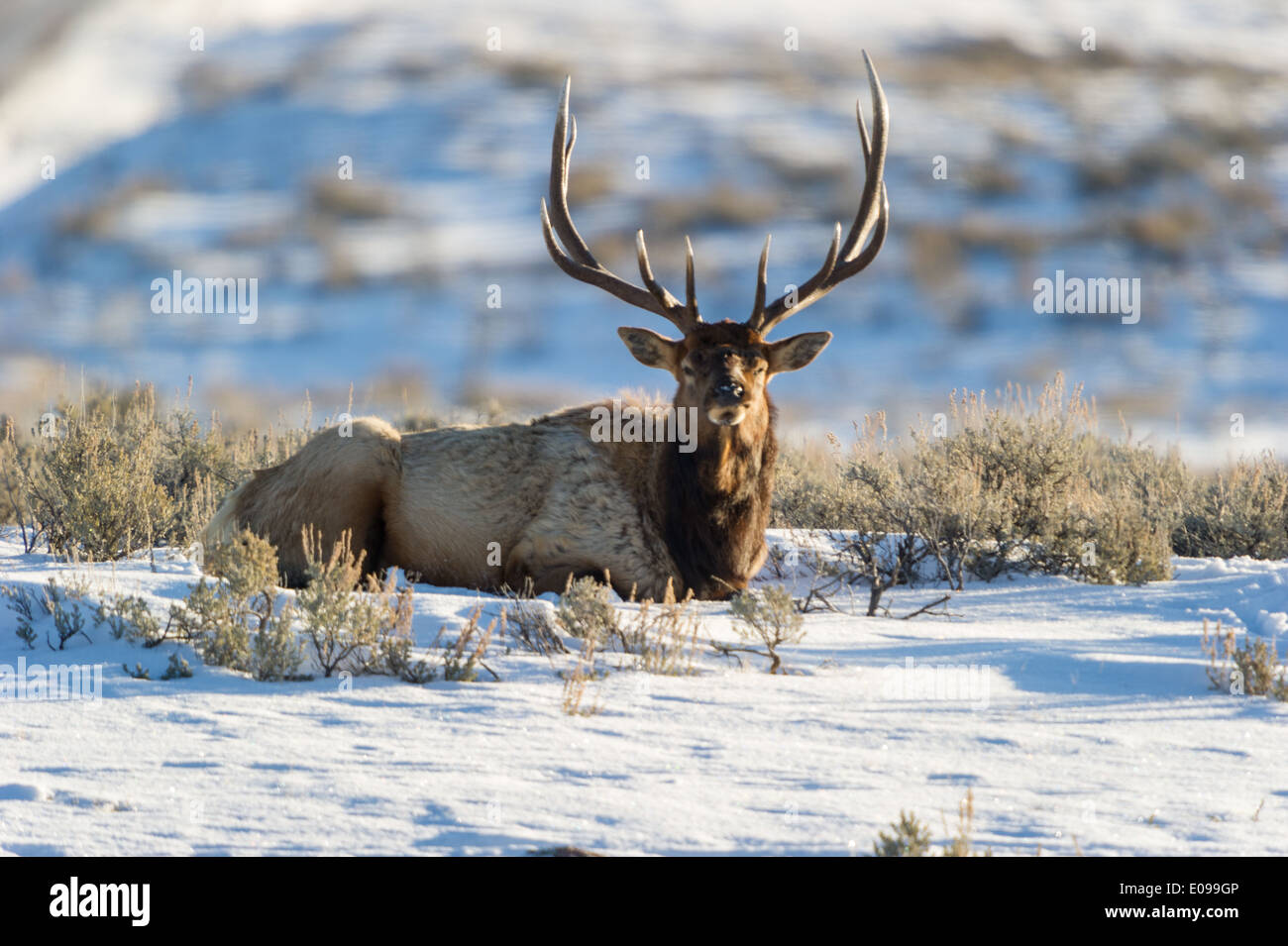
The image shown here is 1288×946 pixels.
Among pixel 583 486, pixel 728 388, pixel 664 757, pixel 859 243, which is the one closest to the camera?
pixel 664 757

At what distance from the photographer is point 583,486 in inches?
314

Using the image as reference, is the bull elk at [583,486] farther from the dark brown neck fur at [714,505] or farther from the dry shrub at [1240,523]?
the dry shrub at [1240,523]

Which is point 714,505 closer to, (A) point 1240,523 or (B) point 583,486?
(B) point 583,486

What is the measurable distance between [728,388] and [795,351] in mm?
967

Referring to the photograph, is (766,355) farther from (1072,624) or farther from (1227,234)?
(1227,234)

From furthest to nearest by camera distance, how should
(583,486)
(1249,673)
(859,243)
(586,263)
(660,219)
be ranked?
(660,219), (586,263), (859,243), (583,486), (1249,673)

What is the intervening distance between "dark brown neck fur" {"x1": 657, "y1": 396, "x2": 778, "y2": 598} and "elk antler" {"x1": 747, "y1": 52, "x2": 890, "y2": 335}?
25.4 inches

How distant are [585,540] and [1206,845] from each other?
14.8 ft

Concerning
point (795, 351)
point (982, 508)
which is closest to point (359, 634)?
point (795, 351)

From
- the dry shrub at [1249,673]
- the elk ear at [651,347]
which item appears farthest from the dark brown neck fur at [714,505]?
the dry shrub at [1249,673]

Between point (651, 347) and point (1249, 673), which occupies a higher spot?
point (651, 347)

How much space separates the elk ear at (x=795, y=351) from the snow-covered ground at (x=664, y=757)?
2198mm

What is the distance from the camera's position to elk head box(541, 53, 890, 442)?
7.47 m

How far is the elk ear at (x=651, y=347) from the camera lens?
8.09 metres
